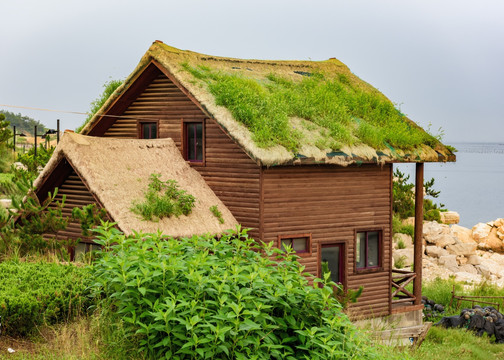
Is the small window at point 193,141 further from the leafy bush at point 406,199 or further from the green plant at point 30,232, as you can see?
the leafy bush at point 406,199

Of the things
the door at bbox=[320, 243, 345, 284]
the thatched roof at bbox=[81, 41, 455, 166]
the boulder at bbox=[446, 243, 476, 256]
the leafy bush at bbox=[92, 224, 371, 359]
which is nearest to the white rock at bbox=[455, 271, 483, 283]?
the boulder at bbox=[446, 243, 476, 256]

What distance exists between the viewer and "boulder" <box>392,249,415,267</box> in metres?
32.4

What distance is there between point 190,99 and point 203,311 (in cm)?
1172

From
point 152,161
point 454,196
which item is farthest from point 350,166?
point 454,196

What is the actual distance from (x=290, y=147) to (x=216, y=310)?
9.34m

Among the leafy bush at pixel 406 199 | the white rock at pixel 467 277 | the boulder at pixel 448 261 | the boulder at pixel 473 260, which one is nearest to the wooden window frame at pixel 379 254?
the white rock at pixel 467 277

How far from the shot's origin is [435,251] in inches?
1411

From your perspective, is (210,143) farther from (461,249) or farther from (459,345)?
(461,249)

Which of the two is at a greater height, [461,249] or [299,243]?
[299,243]

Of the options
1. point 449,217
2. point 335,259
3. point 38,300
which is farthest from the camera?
point 449,217

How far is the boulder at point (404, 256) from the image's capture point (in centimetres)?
3238

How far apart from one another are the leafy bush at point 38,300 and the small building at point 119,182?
4.71 m

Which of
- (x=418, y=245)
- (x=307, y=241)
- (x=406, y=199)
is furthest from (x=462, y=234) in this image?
(x=307, y=241)

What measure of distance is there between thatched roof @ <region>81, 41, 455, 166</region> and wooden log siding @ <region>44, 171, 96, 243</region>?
12.7 feet
